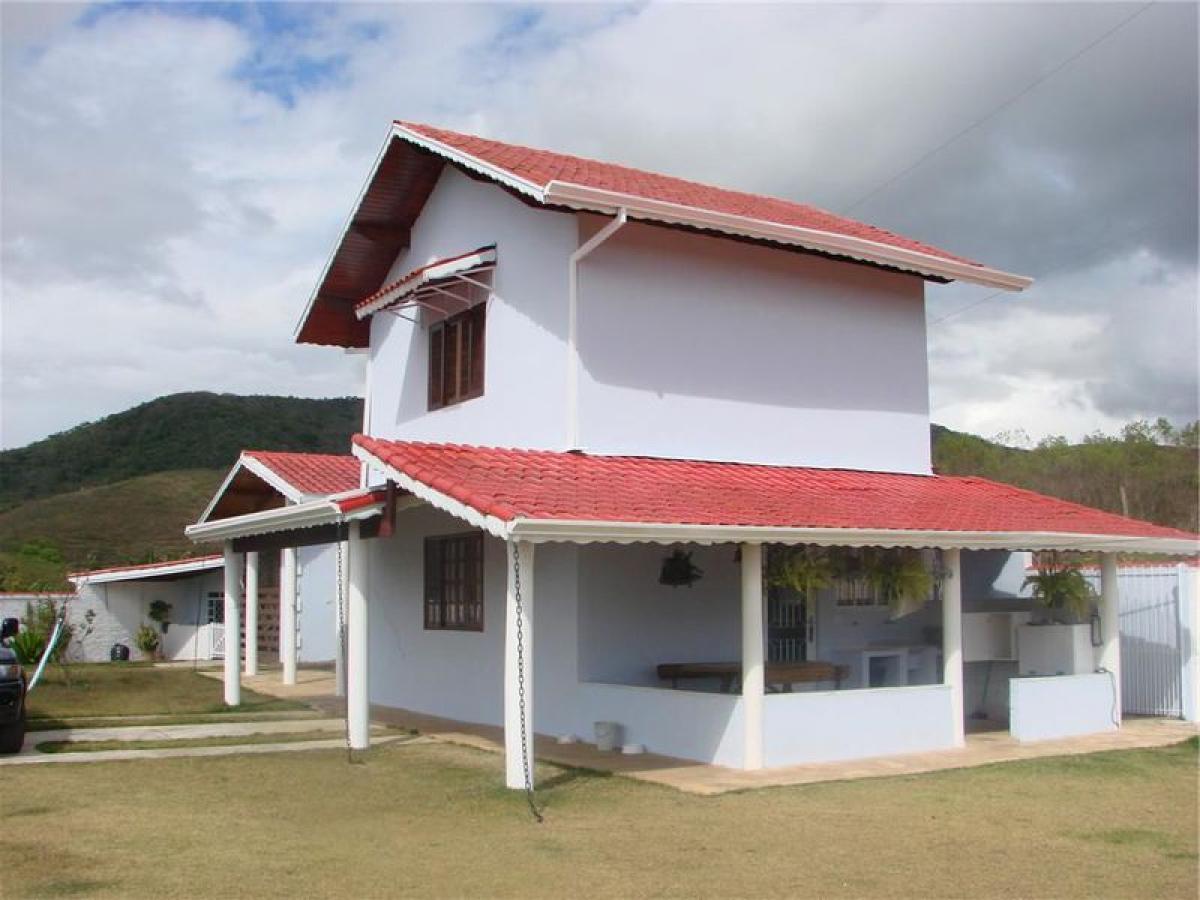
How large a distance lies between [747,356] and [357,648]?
5367 millimetres

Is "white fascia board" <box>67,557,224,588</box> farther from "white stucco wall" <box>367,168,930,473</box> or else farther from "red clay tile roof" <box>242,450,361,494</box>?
"white stucco wall" <box>367,168,930,473</box>

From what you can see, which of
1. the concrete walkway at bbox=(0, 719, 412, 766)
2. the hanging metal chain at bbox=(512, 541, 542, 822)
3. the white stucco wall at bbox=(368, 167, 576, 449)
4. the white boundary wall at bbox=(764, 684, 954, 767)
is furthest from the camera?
the white stucco wall at bbox=(368, 167, 576, 449)

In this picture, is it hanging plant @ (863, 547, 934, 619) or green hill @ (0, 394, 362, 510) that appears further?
green hill @ (0, 394, 362, 510)

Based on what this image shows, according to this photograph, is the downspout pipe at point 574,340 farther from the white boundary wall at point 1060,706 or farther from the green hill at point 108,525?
the green hill at point 108,525

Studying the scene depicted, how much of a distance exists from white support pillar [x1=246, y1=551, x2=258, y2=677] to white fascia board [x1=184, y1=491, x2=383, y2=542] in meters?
4.62

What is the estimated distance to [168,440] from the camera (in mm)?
62906

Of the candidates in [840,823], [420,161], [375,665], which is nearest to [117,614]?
[375,665]

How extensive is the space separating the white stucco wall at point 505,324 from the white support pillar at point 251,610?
704 centimetres

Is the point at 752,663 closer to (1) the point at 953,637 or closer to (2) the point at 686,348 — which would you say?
(1) the point at 953,637

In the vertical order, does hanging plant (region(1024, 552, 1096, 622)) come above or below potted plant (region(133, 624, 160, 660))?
above

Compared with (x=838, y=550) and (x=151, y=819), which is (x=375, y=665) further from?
(x=151, y=819)

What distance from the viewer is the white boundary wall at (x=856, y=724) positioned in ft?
37.7

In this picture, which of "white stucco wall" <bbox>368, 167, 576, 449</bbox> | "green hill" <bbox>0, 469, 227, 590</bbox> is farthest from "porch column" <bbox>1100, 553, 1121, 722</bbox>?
"green hill" <bbox>0, 469, 227, 590</bbox>

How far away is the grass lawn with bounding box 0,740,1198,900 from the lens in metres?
7.27
